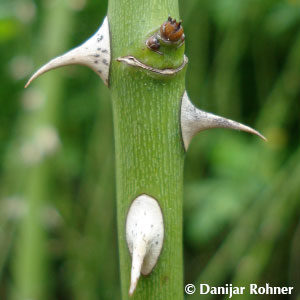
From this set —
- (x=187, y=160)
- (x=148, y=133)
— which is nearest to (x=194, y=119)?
(x=148, y=133)

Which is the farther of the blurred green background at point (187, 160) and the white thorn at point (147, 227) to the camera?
the blurred green background at point (187, 160)

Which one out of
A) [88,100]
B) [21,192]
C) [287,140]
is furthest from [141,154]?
[88,100]

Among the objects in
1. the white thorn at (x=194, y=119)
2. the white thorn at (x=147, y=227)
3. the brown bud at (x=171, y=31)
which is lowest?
the white thorn at (x=147, y=227)

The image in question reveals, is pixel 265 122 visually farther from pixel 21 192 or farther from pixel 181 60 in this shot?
pixel 181 60

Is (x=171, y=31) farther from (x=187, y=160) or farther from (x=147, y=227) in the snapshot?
(x=187, y=160)

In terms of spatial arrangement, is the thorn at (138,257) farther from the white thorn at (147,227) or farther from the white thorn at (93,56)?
the white thorn at (93,56)

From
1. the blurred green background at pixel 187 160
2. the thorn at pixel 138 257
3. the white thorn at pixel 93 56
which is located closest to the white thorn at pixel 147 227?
the thorn at pixel 138 257

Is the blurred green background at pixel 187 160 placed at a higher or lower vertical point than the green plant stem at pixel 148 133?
lower
